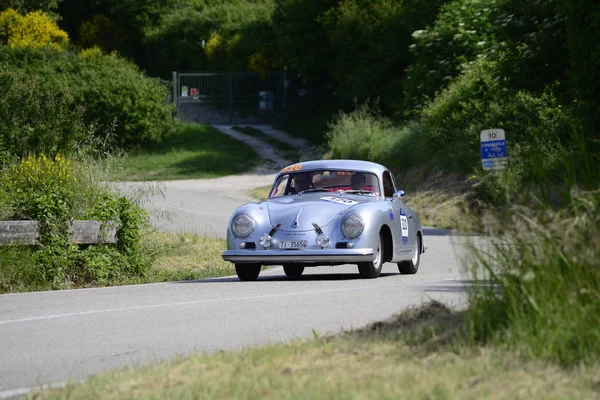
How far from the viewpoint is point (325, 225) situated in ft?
50.0

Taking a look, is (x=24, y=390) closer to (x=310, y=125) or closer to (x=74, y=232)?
(x=74, y=232)

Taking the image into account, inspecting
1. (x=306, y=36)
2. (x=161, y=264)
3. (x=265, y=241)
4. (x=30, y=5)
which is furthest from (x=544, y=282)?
(x=30, y=5)

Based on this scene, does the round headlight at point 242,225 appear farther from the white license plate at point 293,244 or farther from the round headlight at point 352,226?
the round headlight at point 352,226

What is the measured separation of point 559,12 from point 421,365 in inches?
822

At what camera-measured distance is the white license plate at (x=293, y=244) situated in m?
15.1

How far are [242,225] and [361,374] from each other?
8.76m

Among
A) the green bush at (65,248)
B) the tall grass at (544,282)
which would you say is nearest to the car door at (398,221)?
the green bush at (65,248)

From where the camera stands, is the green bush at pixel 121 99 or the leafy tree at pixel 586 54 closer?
the leafy tree at pixel 586 54

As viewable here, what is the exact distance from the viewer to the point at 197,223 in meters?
28.8

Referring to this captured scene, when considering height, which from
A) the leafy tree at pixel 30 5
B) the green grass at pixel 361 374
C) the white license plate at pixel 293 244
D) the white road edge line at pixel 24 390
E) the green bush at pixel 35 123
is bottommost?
the white license plate at pixel 293 244

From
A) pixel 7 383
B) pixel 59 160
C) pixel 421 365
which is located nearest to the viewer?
pixel 421 365

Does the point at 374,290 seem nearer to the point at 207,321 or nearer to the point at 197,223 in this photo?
the point at 207,321

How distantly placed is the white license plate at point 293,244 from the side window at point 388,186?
6.96 ft

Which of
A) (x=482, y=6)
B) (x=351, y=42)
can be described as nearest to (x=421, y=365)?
(x=482, y=6)
